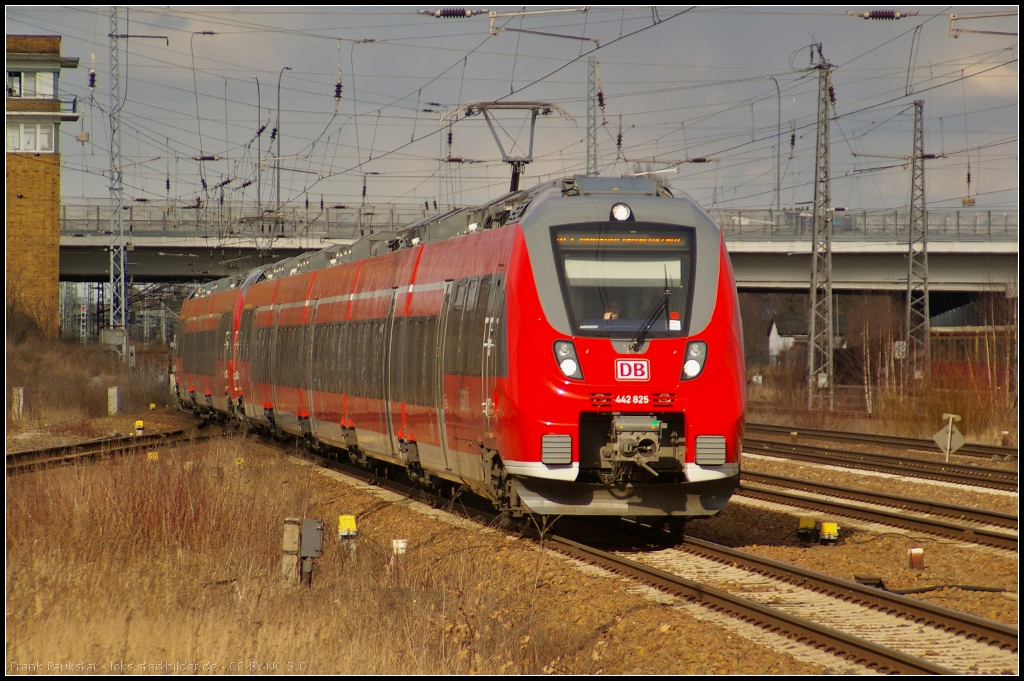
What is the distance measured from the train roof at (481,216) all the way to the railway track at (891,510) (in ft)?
16.9

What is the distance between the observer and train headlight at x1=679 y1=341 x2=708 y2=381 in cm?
1113

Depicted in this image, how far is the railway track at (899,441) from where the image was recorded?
22.5 m

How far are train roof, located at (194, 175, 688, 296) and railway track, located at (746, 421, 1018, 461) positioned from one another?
12595 mm

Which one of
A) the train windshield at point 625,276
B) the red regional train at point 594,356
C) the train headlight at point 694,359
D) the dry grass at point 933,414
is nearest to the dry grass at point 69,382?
the red regional train at point 594,356

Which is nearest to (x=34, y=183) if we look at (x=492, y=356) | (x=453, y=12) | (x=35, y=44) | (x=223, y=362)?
(x=35, y=44)

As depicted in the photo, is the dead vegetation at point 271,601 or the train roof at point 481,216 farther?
the train roof at point 481,216

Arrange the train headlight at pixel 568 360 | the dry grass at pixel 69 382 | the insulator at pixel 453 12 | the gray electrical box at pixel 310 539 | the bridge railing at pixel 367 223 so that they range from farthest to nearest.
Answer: the bridge railing at pixel 367 223, the dry grass at pixel 69 382, the insulator at pixel 453 12, the train headlight at pixel 568 360, the gray electrical box at pixel 310 539

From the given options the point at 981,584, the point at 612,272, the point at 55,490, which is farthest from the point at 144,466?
the point at 981,584

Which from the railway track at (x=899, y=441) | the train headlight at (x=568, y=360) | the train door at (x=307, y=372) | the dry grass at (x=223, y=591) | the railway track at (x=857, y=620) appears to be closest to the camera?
the dry grass at (x=223, y=591)

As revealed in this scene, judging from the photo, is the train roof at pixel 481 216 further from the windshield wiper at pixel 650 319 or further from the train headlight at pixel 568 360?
the train headlight at pixel 568 360

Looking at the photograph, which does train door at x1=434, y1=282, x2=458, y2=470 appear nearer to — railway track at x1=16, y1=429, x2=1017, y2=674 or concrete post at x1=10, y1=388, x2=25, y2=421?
railway track at x1=16, y1=429, x2=1017, y2=674

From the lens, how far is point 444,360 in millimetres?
13812

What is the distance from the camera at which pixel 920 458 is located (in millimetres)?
22406

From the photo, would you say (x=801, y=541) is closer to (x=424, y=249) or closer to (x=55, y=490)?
(x=424, y=249)
